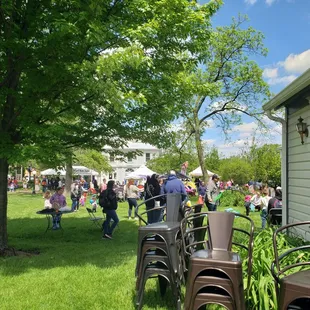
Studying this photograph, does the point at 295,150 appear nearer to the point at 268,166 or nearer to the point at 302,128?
the point at 302,128

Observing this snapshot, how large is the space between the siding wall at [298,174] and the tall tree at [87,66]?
97.6 inches

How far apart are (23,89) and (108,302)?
4.45 metres

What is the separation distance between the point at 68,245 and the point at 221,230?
229 inches

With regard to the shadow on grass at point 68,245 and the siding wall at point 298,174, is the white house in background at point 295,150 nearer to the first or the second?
the siding wall at point 298,174

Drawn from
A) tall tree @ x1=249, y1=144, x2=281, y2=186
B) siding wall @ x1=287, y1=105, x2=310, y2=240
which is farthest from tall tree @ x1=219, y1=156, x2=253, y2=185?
siding wall @ x1=287, y1=105, x2=310, y2=240

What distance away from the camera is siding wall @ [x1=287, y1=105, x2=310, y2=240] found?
6.38m

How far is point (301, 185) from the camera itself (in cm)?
680

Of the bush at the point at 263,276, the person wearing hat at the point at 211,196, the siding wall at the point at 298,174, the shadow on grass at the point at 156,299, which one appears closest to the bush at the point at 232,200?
the person wearing hat at the point at 211,196

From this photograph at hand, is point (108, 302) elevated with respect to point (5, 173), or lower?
lower

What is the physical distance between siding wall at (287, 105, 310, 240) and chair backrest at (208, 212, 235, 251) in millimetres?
3013

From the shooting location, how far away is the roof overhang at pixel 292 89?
16.8ft

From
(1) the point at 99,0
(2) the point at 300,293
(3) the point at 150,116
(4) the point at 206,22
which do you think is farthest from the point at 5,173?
(2) the point at 300,293

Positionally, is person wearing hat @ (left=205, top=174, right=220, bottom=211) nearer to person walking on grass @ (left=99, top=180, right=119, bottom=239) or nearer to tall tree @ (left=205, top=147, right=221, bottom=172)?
person walking on grass @ (left=99, top=180, right=119, bottom=239)

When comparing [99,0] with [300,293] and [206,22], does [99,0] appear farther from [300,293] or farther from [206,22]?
[300,293]
